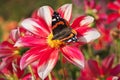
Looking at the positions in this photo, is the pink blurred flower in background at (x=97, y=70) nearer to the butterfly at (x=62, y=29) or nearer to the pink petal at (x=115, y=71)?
the pink petal at (x=115, y=71)

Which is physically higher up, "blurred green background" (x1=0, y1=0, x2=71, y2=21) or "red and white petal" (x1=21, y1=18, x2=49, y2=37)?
"red and white petal" (x1=21, y1=18, x2=49, y2=37)

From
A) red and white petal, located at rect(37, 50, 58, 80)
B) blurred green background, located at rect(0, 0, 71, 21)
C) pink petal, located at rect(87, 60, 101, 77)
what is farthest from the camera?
blurred green background, located at rect(0, 0, 71, 21)

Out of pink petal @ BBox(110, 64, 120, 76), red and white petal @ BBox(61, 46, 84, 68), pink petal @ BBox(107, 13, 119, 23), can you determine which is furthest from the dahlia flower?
pink petal @ BBox(107, 13, 119, 23)

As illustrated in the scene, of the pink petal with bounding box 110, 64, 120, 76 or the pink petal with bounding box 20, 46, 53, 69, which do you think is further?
the pink petal with bounding box 110, 64, 120, 76

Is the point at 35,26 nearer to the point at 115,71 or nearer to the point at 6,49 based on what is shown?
the point at 6,49

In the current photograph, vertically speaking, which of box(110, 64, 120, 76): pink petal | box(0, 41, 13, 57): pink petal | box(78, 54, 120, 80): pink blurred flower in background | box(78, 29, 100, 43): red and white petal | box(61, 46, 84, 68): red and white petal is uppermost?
box(78, 29, 100, 43): red and white petal

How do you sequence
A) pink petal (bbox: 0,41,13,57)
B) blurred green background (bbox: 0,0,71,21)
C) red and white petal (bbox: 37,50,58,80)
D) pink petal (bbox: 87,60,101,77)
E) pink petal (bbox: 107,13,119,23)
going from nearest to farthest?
red and white petal (bbox: 37,50,58,80)
pink petal (bbox: 0,41,13,57)
pink petal (bbox: 87,60,101,77)
pink petal (bbox: 107,13,119,23)
blurred green background (bbox: 0,0,71,21)

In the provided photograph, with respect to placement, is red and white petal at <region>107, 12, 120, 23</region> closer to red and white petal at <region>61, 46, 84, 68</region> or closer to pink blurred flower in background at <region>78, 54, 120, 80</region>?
pink blurred flower in background at <region>78, 54, 120, 80</region>

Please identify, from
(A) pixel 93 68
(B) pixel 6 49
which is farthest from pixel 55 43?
(A) pixel 93 68
